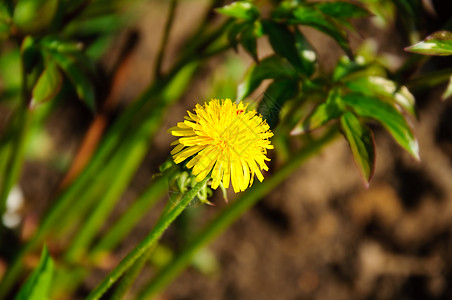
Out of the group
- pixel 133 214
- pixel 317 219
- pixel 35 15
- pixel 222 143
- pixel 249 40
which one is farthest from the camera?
pixel 317 219

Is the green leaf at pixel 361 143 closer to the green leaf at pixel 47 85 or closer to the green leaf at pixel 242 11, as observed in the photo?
the green leaf at pixel 242 11

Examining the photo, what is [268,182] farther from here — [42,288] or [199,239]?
[42,288]

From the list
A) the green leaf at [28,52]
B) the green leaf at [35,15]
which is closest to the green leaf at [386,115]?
the green leaf at [28,52]

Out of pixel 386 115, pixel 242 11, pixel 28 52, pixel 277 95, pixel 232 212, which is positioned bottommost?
pixel 232 212

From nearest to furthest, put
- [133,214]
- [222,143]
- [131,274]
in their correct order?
1. [222,143]
2. [131,274]
3. [133,214]

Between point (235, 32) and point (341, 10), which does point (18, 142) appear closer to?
point (235, 32)

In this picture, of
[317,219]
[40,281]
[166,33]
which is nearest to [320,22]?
[166,33]
